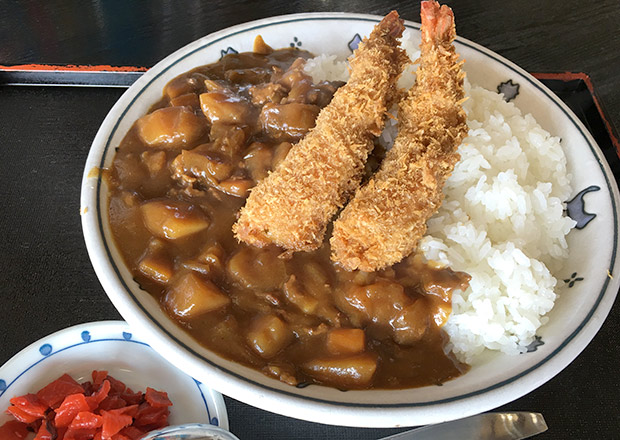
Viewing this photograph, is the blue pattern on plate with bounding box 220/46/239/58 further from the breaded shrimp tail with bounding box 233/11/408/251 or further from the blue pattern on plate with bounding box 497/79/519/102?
the blue pattern on plate with bounding box 497/79/519/102

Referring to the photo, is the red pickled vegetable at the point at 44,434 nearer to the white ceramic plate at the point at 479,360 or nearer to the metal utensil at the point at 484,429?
→ the white ceramic plate at the point at 479,360

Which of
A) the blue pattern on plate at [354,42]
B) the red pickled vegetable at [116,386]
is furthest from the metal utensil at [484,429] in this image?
the blue pattern on plate at [354,42]

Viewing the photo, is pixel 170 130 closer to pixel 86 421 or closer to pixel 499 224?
pixel 86 421

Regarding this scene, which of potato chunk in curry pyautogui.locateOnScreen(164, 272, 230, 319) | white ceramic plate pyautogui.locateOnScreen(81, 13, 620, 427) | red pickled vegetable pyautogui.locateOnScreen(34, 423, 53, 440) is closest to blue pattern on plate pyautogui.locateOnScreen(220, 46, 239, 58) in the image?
white ceramic plate pyautogui.locateOnScreen(81, 13, 620, 427)

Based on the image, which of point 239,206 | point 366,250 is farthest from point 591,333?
point 239,206

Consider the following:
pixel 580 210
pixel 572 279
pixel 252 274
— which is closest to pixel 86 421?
pixel 252 274

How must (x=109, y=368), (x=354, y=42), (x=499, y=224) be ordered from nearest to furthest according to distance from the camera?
(x=109, y=368) → (x=499, y=224) → (x=354, y=42)
